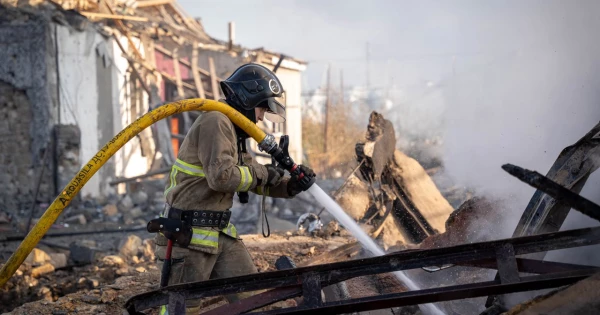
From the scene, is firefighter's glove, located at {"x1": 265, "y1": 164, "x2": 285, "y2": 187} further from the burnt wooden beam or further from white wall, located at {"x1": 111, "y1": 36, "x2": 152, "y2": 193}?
white wall, located at {"x1": 111, "y1": 36, "x2": 152, "y2": 193}

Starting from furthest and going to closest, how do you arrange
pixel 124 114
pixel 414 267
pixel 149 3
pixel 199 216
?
pixel 149 3
pixel 124 114
pixel 199 216
pixel 414 267

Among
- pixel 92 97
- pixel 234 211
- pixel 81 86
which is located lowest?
pixel 234 211

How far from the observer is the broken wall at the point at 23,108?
446 inches

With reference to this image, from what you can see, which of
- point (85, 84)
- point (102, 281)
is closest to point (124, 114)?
point (85, 84)

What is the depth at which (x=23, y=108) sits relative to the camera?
37.5ft

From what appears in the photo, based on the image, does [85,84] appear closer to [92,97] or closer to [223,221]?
[92,97]

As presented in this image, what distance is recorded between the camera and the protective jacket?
3.31 metres

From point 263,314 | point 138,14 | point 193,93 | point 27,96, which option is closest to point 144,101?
point 193,93

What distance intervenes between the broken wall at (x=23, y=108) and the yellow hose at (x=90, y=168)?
8.69 meters

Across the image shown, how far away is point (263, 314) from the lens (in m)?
2.80

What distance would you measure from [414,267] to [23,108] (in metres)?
10.5

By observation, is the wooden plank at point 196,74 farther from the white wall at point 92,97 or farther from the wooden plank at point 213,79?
the white wall at point 92,97

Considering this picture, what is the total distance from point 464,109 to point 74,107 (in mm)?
8171

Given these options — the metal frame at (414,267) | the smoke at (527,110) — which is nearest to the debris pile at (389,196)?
the smoke at (527,110)
